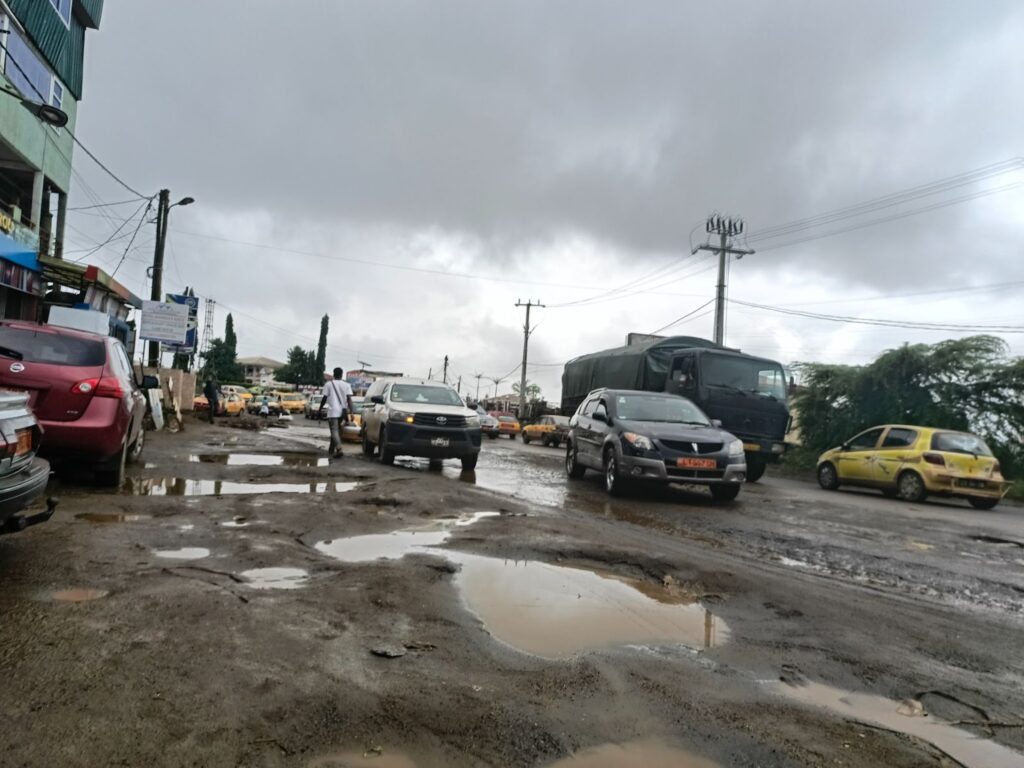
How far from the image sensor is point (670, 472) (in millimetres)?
9148

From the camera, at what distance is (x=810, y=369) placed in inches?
869

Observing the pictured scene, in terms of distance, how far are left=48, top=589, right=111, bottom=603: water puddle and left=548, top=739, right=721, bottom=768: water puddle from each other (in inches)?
105

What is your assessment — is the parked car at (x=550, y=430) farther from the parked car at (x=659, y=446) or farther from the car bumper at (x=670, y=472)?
the car bumper at (x=670, y=472)

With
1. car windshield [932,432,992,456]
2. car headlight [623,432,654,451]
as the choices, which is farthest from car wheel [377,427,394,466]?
car windshield [932,432,992,456]

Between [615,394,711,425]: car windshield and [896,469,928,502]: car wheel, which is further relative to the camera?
[896,469,928,502]: car wheel

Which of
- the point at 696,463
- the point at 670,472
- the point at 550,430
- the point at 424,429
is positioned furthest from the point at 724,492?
the point at 550,430

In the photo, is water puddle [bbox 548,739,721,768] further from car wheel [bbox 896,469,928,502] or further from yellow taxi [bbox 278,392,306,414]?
yellow taxi [bbox 278,392,306,414]

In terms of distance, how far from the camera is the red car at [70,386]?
618cm

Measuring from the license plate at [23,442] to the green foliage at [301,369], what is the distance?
94095mm

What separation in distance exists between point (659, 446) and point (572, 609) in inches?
219

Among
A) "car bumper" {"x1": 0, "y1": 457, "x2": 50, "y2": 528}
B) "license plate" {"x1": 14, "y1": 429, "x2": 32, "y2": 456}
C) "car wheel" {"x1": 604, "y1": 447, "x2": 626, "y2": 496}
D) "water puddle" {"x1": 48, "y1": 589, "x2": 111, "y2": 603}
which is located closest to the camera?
"water puddle" {"x1": 48, "y1": 589, "x2": 111, "y2": 603}

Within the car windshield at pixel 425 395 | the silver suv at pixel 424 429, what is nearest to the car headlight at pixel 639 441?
the silver suv at pixel 424 429

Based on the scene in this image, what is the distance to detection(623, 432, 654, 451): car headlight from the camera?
9.30m

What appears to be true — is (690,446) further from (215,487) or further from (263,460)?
(263,460)
